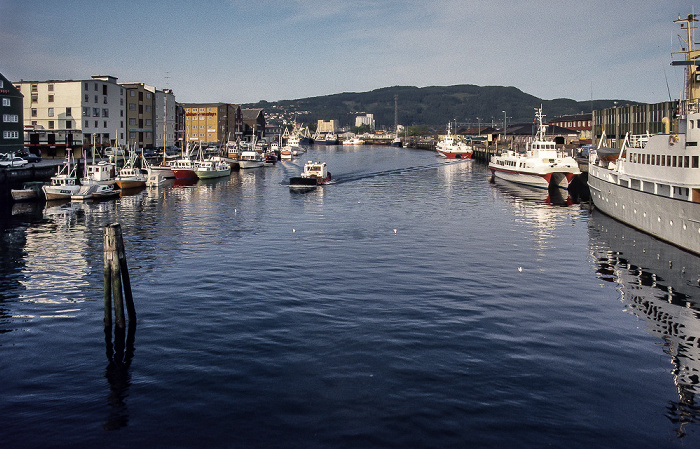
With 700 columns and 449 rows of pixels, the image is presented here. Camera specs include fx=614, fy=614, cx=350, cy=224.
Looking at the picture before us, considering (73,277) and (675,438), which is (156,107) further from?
(675,438)

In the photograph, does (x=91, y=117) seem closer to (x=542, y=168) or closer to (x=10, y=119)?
(x=10, y=119)

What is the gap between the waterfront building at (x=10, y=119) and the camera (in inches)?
3994

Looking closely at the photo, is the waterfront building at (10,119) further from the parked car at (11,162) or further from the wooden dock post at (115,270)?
the wooden dock post at (115,270)

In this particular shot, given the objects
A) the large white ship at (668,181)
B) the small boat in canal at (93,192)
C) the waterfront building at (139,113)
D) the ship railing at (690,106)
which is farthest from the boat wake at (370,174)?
the ship railing at (690,106)

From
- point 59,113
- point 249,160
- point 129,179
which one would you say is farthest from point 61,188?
point 249,160

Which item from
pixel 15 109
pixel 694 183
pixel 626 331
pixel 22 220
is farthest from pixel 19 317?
pixel 15 109

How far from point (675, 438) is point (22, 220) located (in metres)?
57.0

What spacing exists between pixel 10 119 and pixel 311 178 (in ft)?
174

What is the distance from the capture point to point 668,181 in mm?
41219

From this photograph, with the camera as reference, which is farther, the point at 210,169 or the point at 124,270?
the point at 210,169

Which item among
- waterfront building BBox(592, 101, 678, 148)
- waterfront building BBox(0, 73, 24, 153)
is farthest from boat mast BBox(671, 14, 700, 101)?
waterfront building BBox(0, 73, 24, 153)

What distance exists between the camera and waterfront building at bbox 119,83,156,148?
145750 millimetres

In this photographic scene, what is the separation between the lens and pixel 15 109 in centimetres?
10412

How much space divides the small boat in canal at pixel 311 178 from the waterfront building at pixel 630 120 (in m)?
42.7
